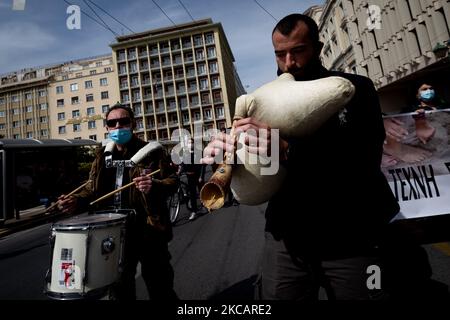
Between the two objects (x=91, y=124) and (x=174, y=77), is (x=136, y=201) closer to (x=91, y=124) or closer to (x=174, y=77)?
(x=174, y=77)

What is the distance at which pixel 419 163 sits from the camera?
11.7 feet

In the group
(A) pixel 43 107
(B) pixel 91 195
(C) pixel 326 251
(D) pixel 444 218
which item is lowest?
(D) pixel 444 218

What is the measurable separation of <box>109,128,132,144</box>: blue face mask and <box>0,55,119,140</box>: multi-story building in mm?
58848

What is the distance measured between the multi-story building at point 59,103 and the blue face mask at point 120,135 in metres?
Result: 58.8

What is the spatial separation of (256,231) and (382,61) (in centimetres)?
2607

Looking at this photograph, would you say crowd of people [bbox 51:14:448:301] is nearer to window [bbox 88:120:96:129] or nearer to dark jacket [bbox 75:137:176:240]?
dark jacket [bbox 75:137:176:240]

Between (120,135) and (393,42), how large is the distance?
2674 cm

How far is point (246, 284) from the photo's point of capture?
3.10m

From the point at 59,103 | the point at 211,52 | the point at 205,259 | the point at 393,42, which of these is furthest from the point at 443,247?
the point at 59,103

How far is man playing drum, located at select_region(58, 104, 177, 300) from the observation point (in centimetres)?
230

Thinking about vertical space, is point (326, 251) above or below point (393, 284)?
above

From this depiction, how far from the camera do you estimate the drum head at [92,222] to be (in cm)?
202
